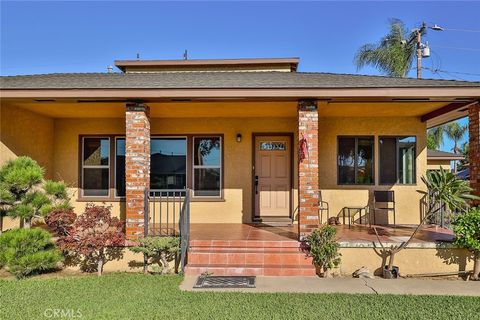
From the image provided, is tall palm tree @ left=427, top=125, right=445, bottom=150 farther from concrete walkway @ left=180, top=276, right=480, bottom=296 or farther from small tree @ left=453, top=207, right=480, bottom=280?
concrete walkway @ left=180, top=276, right=480, bottom=296

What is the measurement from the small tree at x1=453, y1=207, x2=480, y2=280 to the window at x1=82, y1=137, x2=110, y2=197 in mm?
7446

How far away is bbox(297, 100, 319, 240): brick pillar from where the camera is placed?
6094mm

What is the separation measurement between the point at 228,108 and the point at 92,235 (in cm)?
360

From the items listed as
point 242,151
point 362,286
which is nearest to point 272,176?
point 242,151

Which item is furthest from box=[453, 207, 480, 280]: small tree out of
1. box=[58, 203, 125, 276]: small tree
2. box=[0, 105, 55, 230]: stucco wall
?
box=[0, 105, 55, 230]: stucco wall

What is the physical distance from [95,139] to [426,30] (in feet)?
61.5

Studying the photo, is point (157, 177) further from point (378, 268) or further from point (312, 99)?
point (378, 268)

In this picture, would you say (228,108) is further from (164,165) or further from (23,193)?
(23,193)

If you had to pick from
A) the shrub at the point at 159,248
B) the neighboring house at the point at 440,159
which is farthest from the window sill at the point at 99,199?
the neighboring house at the point at 440,159

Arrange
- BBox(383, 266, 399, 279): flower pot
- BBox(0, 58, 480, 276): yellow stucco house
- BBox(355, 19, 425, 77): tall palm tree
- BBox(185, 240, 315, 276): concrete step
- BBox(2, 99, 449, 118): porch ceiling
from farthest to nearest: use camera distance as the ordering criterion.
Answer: BBox(355, 19, 425, 77): tall palm tree < BBox(0, 58, 480, 276): yellow stucco house < BBox(2, 99, 449, 118): porch ceiling < BBox(185, 240, 315, 276): concrete step < BBox(383, 266, 399, 279): flower pot

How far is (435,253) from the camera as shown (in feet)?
19.2

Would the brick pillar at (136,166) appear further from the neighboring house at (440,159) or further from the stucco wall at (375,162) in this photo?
the neighboring house at (440,159)

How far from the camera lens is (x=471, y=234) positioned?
5.53m

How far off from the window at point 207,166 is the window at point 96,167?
2.18 m
